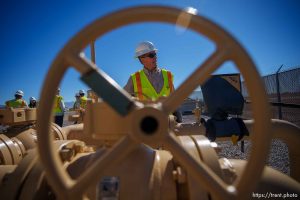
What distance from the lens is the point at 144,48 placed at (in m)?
2.97

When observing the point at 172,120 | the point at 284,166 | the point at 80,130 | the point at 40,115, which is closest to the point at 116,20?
the point at 40,115

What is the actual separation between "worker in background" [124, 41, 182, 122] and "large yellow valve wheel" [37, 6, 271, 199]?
6.97 feet

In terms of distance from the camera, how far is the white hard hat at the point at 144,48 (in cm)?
296

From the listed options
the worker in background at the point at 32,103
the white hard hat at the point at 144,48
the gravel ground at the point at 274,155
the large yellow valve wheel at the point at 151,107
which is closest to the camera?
the large yellow valve wheel at the point at 151,107

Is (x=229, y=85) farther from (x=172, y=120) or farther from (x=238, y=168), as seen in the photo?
(x=238, y=168)

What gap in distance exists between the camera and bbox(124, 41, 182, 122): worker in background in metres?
2.98

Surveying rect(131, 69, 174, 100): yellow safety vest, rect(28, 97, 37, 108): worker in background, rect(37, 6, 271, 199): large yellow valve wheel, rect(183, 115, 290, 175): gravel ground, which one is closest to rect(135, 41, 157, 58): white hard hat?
rect(131, 69, 174, 100): yellow safety vest

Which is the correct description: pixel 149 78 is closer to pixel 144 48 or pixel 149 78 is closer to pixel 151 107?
pixel 144 48

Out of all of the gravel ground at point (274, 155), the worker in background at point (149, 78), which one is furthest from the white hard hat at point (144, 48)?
the gravel ground at point (274, 155)

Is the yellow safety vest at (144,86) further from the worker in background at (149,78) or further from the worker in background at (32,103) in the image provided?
the worker in background at (32,103)

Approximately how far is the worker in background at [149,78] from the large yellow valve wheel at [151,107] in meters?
2.12

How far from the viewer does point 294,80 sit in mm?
8344

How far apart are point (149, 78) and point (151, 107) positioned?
2.36m

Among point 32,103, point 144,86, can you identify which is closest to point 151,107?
point 144,86
